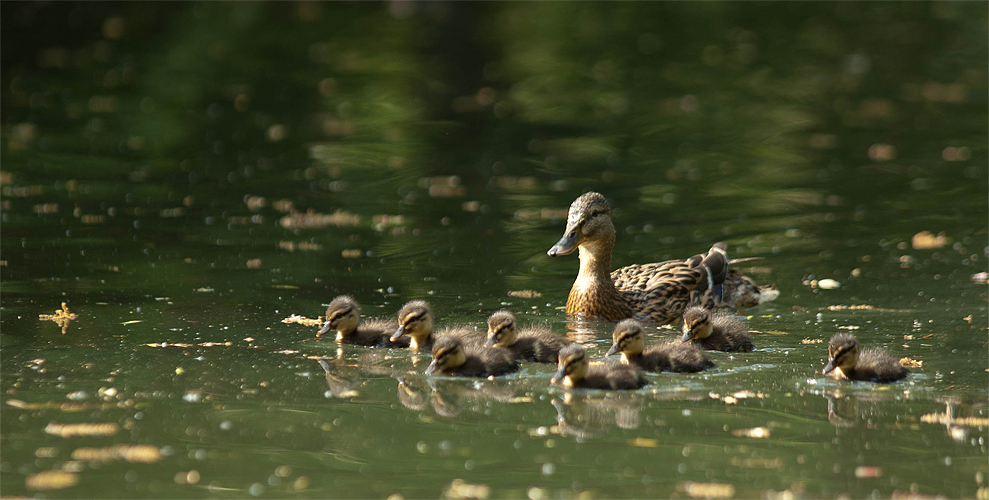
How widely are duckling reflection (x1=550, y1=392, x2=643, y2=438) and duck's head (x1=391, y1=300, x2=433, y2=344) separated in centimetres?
133

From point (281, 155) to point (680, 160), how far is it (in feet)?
17.6

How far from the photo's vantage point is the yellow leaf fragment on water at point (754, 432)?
6.32 meters

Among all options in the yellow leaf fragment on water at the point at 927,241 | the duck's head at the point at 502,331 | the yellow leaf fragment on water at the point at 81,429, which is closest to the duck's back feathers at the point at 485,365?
the duck's head at the point at 502,331

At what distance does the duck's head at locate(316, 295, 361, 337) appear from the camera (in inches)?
326

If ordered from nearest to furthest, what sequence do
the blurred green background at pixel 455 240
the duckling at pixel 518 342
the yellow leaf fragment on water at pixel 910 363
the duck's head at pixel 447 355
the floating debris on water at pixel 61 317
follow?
the blurred green background at pixel 455 240
the duck's head at pixel 447 355
the yellow leaf fragment on water at pixel 910 363
the duckling at pixel 518 342
the floating debris on water at pixel 61 317

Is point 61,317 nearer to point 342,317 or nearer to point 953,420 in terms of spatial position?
point 342,317

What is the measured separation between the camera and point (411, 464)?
5.93 metres

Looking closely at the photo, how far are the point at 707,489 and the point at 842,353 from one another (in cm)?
203

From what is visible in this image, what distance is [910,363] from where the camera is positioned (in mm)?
7812

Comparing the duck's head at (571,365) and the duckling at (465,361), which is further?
the duckling at (465,361)

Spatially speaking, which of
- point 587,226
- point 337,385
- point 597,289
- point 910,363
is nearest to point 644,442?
point 337,385

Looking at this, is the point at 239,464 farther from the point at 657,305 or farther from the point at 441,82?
the point at 441,82

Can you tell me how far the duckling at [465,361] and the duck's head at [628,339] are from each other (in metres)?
0.66

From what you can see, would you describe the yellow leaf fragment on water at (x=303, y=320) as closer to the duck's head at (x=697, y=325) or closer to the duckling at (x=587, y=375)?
the duckling at (x=587, y=375)
